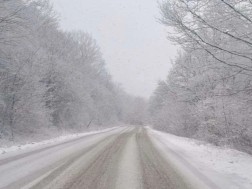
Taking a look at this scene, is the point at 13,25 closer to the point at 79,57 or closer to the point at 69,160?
the point at 69,160

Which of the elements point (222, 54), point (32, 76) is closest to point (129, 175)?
point (222, 54)

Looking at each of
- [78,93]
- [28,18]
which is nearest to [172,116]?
[78,93]

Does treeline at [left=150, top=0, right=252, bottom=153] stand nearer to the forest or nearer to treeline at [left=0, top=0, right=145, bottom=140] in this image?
the forest

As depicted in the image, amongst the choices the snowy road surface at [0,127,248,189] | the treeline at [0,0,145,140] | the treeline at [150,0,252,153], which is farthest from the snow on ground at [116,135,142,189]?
the treeline at [0,0,145,140]

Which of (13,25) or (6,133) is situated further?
(6,133)

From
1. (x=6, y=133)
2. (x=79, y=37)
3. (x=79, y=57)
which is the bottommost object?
(x=6, y=133)

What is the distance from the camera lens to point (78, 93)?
127ft

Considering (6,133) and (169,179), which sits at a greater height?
(6,133)

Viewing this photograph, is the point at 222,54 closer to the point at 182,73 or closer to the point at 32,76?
the point at 32,76

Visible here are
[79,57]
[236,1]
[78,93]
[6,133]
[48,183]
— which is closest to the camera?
[48,183]

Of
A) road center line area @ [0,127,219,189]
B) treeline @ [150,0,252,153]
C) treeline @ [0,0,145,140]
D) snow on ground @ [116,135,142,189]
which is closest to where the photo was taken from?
road center line area @ [0,127,219,189]

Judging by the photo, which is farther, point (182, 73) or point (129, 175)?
point (182, 73)

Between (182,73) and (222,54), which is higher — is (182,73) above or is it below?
above

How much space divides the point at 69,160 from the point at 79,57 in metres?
47.8
